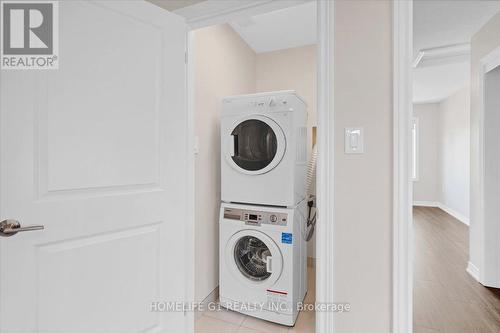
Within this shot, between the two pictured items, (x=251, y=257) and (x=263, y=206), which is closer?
(x=263, y=206)

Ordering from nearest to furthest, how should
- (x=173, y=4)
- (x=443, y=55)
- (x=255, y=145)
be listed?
(x=173, y=4)
(x=255, y=145)
(x=443, y=55)

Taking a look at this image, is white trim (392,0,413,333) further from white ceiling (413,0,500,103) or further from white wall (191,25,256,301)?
white ceiling (413,0,500,103)

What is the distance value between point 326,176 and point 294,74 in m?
2.12

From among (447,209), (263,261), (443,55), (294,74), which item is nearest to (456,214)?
(447,209)

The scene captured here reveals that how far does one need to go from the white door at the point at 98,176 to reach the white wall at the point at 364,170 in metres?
0.90

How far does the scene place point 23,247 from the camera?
1030mm

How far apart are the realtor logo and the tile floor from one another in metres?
1.86

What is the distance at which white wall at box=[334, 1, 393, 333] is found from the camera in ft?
3.82

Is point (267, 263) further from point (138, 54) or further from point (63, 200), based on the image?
point (138, 54)

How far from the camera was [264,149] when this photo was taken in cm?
205

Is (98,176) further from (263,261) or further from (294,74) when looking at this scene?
(294,74)

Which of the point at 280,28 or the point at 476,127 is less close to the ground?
the point at 280,28

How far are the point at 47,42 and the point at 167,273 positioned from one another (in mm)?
1255

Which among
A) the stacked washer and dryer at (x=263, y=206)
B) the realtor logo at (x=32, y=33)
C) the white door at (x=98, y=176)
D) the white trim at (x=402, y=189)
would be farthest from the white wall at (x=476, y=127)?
the realtor logo at (x=32, y=33)
